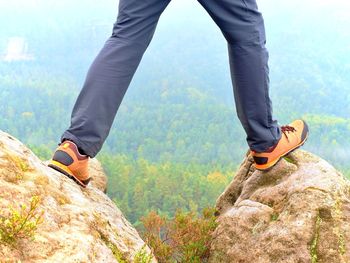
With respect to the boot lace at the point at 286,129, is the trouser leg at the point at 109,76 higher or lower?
higher

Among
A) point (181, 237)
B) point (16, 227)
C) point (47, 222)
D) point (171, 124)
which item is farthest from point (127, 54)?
point (171, 124)

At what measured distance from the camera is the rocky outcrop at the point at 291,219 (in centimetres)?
328

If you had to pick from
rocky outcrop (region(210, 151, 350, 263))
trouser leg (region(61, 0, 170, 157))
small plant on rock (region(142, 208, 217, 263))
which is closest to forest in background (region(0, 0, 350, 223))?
small plant on rock (region(142, 208, 217, 263))

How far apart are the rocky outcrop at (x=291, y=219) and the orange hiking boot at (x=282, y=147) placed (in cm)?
26

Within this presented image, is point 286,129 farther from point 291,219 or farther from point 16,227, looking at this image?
point 16,227

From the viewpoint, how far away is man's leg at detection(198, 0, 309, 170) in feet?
10.1

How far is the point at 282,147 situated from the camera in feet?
12.2

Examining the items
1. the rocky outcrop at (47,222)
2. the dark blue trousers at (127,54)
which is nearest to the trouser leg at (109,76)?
the dark blue trousers at (127,54)

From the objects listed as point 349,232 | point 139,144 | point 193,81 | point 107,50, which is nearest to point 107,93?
point 107,50

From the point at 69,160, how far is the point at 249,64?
4.74ft

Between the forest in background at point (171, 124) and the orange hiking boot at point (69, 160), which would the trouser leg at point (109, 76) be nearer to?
the orange hiking boot at point (69, 160)

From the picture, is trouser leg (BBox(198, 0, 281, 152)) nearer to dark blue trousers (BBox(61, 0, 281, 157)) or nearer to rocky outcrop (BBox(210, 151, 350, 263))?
dark blue trousers (BBox(61, 0, 281, 157))

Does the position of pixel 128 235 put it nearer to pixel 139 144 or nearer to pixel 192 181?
pixel 192 181

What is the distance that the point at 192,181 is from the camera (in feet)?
209
